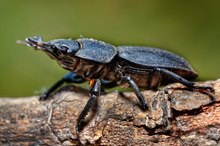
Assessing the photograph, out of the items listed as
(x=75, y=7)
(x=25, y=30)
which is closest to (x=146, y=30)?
(x=75, y=7)

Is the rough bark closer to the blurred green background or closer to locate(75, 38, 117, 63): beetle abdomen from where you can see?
locate(75, 38, 117, 63): beetle abdomen

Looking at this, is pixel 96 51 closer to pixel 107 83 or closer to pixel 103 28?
pixel 107 83

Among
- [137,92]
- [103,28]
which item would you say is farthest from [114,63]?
[103,28]

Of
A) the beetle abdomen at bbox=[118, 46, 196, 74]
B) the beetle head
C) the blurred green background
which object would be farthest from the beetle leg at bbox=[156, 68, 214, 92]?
the blurred green background

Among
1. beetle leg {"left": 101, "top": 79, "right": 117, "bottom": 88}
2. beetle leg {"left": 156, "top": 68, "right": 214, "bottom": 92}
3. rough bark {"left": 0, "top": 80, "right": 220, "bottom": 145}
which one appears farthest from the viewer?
beetle leg {"left": 101, "top": 79, "right": 117, "bottom": 88}

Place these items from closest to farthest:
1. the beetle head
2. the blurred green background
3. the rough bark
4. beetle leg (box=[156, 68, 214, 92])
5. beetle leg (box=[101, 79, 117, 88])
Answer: the rough bark
beetle leg (box=[156, 68, 214, 92])
the beetle head
beetle leg (box=[101, 79, 117, 88])
the blurred green background

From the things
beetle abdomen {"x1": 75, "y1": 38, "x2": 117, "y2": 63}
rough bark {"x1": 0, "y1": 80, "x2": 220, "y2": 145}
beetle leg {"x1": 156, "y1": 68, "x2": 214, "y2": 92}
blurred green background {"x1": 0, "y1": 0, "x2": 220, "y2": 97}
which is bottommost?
rough bark {"x1": 0, "y1": 80, "x2": 220, "y2": 145}

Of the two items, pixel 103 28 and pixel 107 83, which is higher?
pixel 103 28
